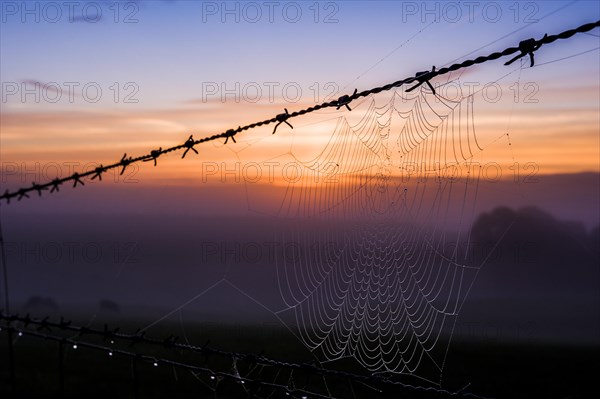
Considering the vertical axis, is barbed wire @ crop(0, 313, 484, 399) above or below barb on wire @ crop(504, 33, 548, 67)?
below

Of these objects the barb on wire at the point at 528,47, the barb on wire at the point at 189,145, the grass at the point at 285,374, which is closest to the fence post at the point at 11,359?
the barb on wire at the point at 189,145

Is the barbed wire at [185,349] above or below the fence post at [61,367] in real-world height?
above

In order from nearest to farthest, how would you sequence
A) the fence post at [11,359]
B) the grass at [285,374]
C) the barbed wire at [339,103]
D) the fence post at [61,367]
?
1. the barbed wire at [339,103]
2. the fence post at [61,367]
3. the fence post at [11,359]
4. the grass at [285,374]

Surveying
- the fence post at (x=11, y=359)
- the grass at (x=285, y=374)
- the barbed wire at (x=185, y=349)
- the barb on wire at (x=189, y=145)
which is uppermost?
the barb on wire at (x=189, y=145)

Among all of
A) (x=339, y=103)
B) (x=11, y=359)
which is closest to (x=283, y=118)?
(x=339, y=103)

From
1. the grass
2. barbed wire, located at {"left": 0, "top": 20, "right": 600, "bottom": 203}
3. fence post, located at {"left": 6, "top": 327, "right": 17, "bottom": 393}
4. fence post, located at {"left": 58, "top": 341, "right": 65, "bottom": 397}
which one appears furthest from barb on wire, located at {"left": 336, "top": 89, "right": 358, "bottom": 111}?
the grass

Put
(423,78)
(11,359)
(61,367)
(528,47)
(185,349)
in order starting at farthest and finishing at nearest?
1. (11,359)
2. (61,367)
3. (185,349)
4. (423,78)
5. (528,47)

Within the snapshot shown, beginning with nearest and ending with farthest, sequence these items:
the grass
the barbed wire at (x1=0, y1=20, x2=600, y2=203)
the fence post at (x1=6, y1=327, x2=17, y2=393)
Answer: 1. the barbed wire at (x1=0, y1=20, x2=600, y2=203)
2. the fence post at (x1=6, y1=327, x2=17, y2=393)
3. the grass

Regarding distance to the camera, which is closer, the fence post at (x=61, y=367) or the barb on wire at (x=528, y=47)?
the barb on wire at (x=528, y=47)

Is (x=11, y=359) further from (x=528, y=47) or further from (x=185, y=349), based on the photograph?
(x=528, y=47)

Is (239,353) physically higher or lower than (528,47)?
lower

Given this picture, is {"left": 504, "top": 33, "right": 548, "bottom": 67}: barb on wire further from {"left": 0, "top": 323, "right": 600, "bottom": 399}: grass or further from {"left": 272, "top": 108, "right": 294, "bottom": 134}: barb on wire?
{"left": 0, "top": 323, "right": 600, "bottom": 399}: grass

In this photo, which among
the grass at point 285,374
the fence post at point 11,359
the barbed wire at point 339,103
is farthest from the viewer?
the grass at point 285,374

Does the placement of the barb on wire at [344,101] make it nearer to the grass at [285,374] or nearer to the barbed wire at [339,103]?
the barbed wire at [339,103]
